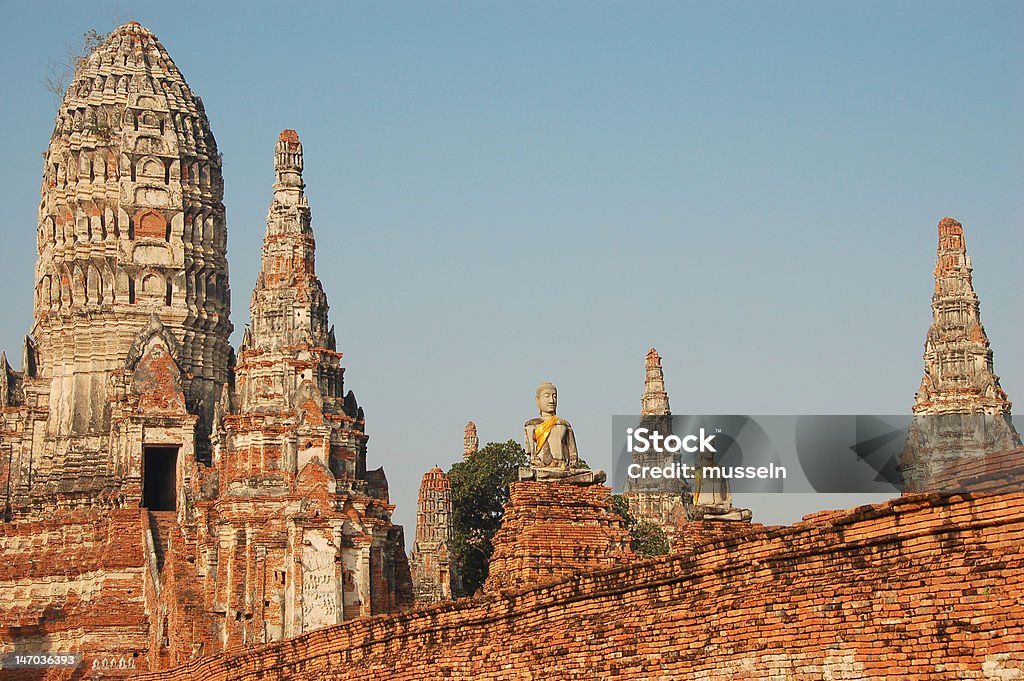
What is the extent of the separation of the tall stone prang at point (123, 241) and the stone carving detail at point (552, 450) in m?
34.3

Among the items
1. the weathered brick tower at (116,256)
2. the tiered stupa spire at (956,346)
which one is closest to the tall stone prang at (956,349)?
the tiered stupa spire at (956,346)

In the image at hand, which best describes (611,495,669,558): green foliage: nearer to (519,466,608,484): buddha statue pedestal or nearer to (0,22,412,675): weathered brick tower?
(0,22,412,675): weathered brick tower

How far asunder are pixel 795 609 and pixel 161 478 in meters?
40.9

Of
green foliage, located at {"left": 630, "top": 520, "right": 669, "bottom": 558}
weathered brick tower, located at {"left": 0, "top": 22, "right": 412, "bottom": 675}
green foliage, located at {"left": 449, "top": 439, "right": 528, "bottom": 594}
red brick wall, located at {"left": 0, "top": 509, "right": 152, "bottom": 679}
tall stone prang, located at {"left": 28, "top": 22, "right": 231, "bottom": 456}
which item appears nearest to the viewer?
weathered brick tower, located at {"left": 0, "top": 22, "right": 412, "bottom": 675}

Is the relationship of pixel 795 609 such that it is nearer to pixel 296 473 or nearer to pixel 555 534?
pixel 555 534

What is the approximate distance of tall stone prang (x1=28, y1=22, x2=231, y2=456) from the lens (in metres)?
51.5

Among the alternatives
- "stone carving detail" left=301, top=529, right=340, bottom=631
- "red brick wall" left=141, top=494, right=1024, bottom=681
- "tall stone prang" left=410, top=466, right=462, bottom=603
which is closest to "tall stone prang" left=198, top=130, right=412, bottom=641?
"stone carving detail" left=301, top=529, right=340, bottom=631

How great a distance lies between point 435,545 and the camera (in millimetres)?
45688

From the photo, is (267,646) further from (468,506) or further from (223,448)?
(468,506)

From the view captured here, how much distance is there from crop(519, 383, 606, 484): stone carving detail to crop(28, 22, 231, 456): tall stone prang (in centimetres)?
3435

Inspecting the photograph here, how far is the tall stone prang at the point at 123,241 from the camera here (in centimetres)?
5147

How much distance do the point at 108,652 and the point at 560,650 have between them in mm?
29937

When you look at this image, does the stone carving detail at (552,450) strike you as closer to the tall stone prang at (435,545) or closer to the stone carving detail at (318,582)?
the stone carving detail at (318,582)

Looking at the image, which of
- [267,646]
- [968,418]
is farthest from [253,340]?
[267,646]
